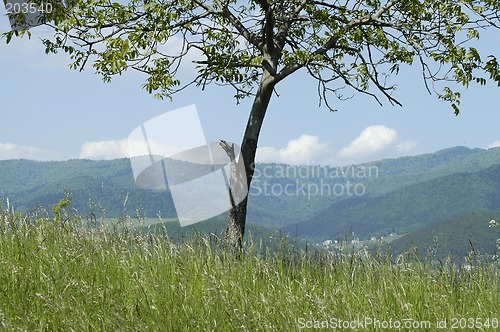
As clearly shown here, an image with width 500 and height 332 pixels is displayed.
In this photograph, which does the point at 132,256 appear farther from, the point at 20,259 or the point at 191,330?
the point at 191,330

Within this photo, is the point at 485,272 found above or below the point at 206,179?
below

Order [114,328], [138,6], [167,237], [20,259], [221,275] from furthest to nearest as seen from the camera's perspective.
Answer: [138,6] → [167,237] → [20,259] → [221,275] → [114,328]

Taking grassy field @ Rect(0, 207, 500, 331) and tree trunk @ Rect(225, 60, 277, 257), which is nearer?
grassy field @ Rect(0, 207, 500, 331)

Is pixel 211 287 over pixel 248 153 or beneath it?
beneath

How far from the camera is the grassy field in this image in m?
5.25

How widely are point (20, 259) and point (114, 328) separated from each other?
3.17 metres

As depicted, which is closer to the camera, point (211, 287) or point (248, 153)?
point (211, 287)

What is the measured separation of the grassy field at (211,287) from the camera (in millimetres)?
5246

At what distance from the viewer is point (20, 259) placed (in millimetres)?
7504

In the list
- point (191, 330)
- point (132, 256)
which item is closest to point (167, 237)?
point (132, 256)

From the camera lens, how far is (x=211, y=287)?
585 cm

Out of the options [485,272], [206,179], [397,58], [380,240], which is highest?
[397,58]

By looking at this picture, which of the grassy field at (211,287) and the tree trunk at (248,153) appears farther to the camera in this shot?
the tree trunk at (248,153)

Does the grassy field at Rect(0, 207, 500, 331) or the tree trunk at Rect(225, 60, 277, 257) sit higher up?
the tree trunk at Rect(225, 60, 277, 257)
